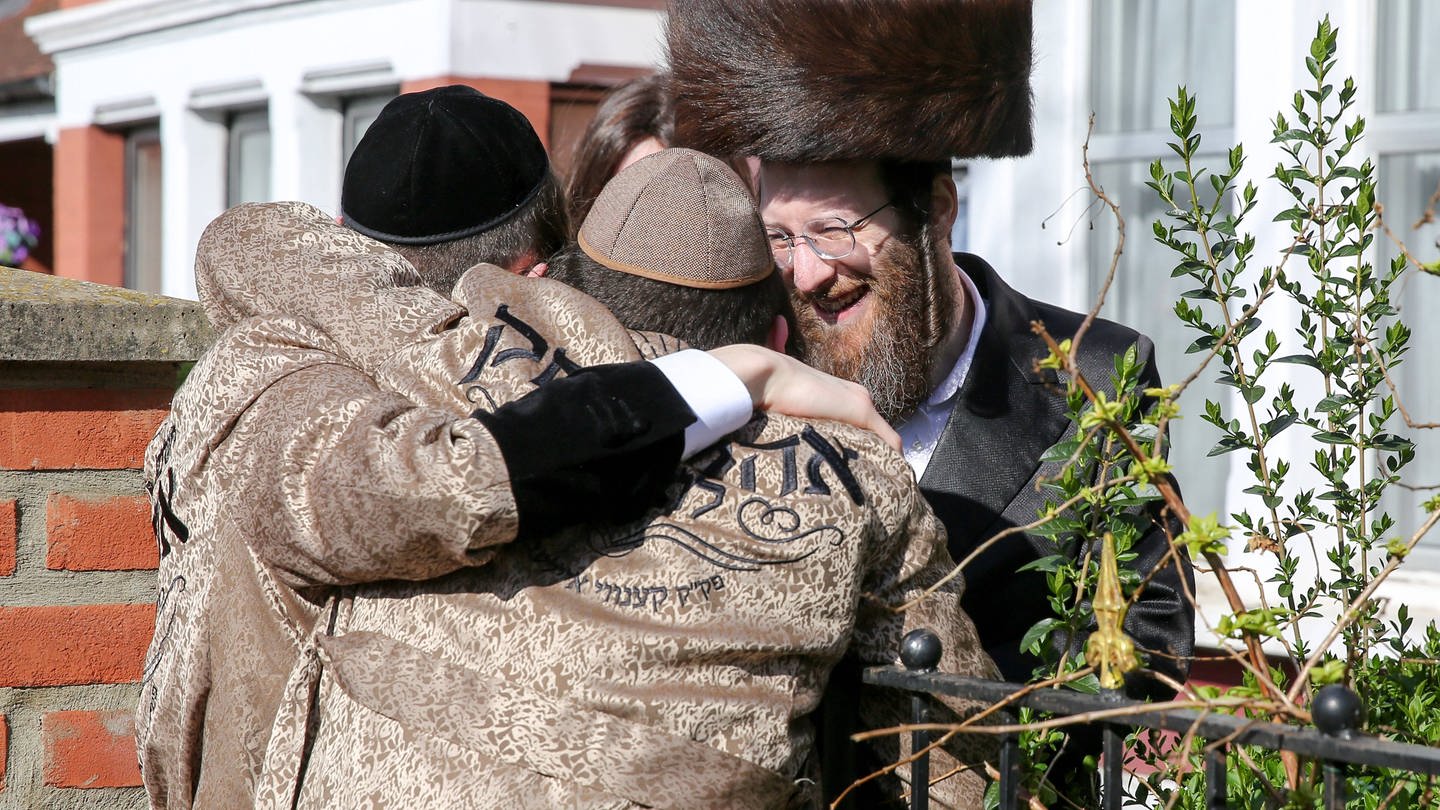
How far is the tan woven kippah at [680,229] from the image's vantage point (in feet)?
5.32

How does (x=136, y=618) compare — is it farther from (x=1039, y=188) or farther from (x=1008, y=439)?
(x=1039, y=188)

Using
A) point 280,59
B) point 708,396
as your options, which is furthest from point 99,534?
point 280,59

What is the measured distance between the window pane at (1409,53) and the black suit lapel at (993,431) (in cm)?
181

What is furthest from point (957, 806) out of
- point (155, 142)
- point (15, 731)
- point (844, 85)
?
point (155, 142)

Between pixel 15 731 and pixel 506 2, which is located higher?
pixel 506 2

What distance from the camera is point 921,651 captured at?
1.49m

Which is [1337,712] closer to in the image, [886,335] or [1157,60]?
[886,335]

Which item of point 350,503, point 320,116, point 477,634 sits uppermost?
point 320,116

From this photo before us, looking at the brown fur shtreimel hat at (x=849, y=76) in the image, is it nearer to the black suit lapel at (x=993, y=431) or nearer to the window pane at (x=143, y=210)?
the black suit lapel at (x=993, y=431)

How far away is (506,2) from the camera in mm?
6555

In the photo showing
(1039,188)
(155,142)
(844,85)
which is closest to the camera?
(844,85)

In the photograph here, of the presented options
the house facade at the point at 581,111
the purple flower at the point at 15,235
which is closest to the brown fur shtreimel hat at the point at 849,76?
the house facade at the point at 581,111

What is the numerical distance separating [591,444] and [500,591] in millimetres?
177

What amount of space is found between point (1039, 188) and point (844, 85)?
7.11 feet
